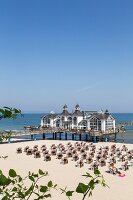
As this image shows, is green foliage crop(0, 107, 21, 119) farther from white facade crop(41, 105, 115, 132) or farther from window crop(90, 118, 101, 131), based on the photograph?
window crop(90, 118, 101, 131)

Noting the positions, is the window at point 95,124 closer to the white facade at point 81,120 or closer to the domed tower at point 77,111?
the white facade at point 81,120

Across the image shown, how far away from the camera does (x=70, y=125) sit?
6694cm

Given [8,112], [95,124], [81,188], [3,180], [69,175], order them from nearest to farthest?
1. [81,188]
2. [3,180]
3. [8,112]
4. [69,175]
5. [95,124]

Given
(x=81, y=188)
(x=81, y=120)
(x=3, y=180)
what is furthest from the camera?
(x=81, y=120)

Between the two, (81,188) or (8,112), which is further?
(8,112)

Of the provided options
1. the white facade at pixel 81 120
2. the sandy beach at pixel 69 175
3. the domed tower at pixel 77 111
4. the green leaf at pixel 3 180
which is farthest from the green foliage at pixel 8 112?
the domed tower at pixel 77 111

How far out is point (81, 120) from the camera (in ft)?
216

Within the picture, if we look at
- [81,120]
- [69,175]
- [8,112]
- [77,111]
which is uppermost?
[77,111]

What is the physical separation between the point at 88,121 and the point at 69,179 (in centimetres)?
3687

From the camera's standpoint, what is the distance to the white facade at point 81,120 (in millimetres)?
61188

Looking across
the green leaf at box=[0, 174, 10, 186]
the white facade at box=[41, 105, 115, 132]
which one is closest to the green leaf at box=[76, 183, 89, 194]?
the green leaf at box=[0, 174, 10, 186]

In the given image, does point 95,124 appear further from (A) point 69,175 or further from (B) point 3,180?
(B) point 3,180

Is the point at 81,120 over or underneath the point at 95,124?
over

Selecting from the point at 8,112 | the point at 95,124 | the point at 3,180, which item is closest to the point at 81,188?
the point at 3,180
